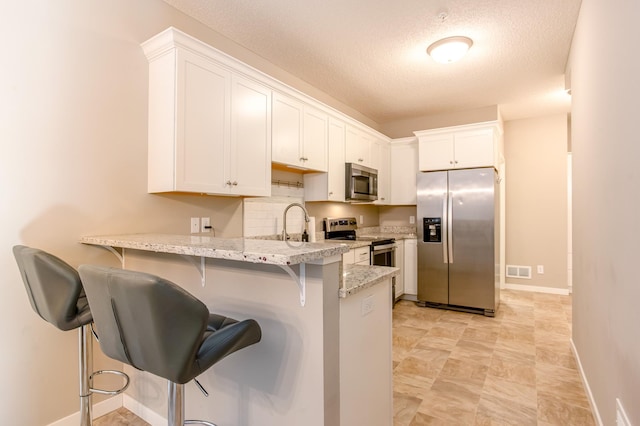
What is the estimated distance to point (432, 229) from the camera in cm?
448

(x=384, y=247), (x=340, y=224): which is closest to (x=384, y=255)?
(x=384, y=247)

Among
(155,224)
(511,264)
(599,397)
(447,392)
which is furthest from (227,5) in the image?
(511,264)

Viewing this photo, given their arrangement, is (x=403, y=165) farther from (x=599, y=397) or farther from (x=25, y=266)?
(x=25, y=266)

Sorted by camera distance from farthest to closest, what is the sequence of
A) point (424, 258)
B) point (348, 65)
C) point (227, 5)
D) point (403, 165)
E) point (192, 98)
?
point (403, 165)
point (424, 258)
point (348, 65)
point (227, 5)
point (192, 98)

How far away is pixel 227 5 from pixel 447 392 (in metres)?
3.26

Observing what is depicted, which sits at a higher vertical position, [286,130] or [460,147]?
[460,147]

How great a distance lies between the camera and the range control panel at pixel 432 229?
4438mm

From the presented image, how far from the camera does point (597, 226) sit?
75.7 inches

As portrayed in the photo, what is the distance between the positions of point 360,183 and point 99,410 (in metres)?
3.29

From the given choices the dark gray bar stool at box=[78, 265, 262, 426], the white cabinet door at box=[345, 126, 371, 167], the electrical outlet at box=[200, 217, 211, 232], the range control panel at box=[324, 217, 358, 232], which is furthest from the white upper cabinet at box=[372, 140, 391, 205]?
the dark gray bar stool at box=[78, 265, 262, 426]

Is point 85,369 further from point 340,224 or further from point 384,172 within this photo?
point 384,172

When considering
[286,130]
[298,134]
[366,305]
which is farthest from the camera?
[298,134]

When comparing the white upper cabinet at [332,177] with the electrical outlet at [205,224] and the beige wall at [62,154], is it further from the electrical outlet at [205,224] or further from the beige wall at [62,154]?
the beige wall at [62,154]

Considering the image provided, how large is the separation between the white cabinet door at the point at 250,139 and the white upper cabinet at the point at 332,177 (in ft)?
3.41
